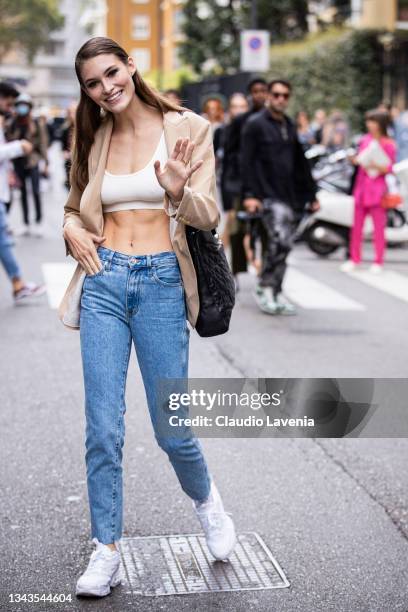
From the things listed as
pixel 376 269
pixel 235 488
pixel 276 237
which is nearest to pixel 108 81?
pixel 235 488

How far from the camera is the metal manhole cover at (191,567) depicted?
149 inches

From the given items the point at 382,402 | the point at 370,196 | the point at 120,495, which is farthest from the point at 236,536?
the point at 370,196

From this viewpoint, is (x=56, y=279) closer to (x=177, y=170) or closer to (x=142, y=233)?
(x=142, y=233)

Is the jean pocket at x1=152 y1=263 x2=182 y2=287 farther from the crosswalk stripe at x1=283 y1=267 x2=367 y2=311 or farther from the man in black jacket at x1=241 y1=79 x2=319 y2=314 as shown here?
the crosswalk stripe at x1=283 y1=267 x2=367 y2=311

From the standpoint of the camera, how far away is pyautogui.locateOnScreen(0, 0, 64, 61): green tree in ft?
323

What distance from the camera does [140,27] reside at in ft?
299

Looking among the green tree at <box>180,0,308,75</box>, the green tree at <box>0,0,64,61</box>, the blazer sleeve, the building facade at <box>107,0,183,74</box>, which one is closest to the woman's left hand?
the blazer sleeve

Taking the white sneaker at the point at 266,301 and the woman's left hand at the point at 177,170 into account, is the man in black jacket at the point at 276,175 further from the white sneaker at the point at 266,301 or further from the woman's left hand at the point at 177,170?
the woman's left hand at the point at 177,170

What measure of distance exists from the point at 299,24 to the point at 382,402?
119 feet

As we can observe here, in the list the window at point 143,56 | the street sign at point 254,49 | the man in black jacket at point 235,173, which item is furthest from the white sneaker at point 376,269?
the window at point 143,56

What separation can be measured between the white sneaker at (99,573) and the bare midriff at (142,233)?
3.21ft

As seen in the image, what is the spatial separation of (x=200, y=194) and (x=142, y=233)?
276 millimetres

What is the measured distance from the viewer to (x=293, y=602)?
368cm

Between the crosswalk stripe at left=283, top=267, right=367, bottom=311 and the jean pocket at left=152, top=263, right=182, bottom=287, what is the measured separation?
261 inches
